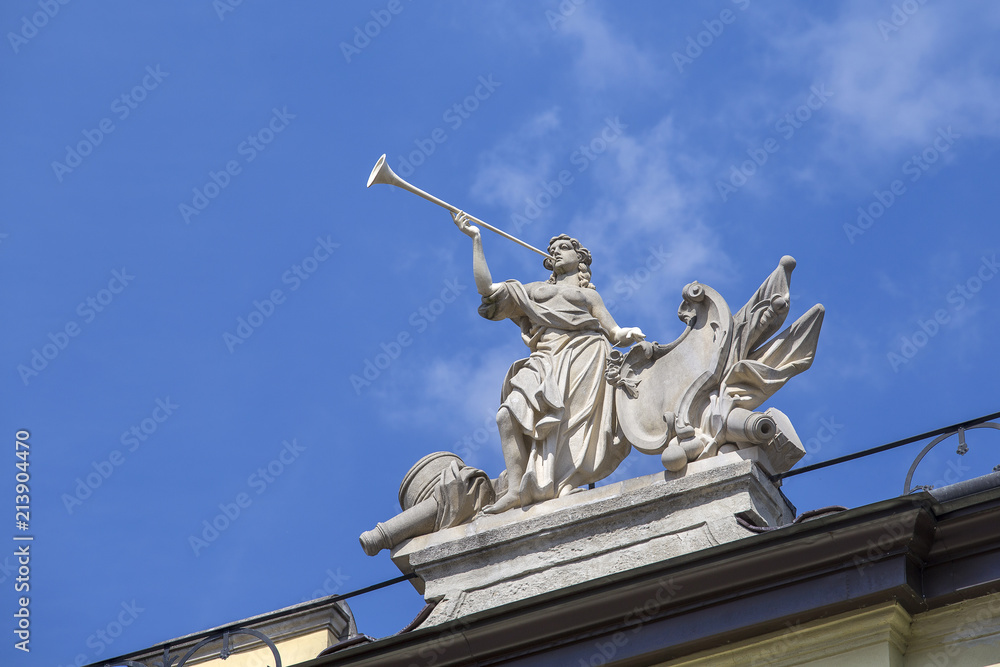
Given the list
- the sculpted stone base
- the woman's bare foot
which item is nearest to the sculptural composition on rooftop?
the woman's bare foot

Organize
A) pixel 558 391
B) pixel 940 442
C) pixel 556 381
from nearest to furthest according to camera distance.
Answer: pixel 940 442 < pixel 558 391 < pixel 556 381

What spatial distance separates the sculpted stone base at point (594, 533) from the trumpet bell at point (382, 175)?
10.1ft

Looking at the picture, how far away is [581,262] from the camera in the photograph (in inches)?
607

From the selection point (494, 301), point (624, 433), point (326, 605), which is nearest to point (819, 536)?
point (624, 433)

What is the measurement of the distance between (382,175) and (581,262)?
182 centimetres

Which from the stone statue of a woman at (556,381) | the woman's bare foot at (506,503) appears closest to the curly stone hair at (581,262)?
the stone statue of a woman at (556,381)

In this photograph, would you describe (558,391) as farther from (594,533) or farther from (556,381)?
(594,533)

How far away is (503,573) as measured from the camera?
44.9 ft

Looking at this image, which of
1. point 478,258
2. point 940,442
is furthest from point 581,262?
point 940,442

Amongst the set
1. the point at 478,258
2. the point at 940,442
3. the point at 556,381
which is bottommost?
the point at 940,442

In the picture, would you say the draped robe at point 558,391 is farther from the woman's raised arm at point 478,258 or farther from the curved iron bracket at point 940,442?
the curved iron bracket at point 940,442

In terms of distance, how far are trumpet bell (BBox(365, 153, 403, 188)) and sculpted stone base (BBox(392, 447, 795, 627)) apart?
3.09m

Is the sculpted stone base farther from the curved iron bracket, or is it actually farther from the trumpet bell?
the trumpet bell

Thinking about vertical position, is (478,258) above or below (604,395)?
above
